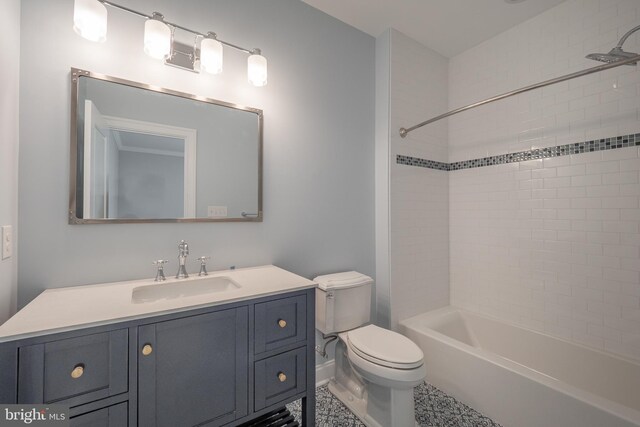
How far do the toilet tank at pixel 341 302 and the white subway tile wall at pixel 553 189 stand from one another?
45.5 inches

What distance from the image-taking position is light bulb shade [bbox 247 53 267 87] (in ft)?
5.17

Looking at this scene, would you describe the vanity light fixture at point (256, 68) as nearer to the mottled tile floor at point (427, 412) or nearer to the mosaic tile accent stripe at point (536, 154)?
the mosaic tile accent stripe at point (536, 154)

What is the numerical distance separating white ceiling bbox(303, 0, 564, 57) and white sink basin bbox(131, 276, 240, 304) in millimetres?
1907

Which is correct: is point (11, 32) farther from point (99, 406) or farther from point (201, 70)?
point (99, 406)

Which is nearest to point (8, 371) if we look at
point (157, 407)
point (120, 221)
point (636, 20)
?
point (157, 407)

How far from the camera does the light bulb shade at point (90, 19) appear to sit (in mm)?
1156

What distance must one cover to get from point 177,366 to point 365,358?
0.94 meters

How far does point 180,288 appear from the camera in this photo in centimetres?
137

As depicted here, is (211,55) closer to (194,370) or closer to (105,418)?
(194,370)

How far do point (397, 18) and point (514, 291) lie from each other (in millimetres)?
2256

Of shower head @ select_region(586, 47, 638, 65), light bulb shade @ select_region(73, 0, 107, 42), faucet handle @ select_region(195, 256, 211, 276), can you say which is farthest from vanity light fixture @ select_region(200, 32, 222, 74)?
shower head @ select_region(586, 47, 638, 65)

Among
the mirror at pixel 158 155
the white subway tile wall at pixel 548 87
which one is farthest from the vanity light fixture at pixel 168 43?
the white subway tile wall at pixel 548 87

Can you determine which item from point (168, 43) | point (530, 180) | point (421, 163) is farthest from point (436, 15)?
point (168, 43)

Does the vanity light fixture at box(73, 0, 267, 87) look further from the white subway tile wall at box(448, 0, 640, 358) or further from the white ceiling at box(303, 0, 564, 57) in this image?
the white subway tile wall at box(448, 0, 640, 358)
